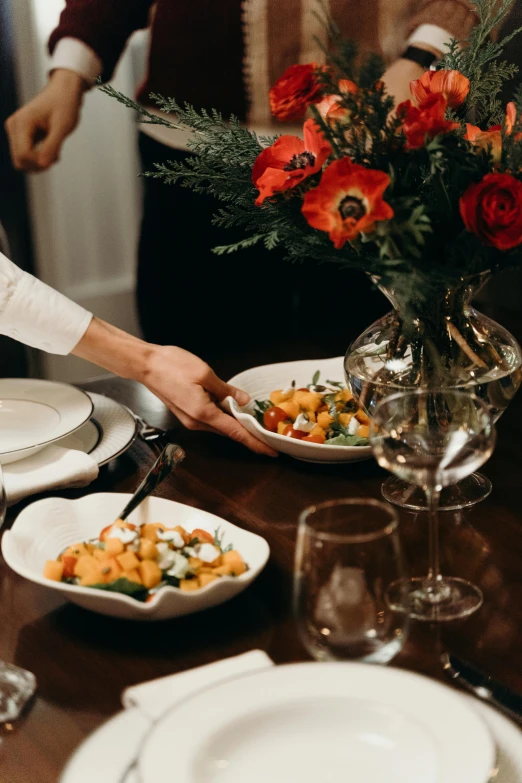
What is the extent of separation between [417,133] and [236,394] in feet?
1.91

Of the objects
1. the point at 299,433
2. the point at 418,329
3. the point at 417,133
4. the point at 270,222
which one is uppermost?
the point at 417,133

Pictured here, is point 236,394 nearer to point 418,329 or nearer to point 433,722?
point 418,329

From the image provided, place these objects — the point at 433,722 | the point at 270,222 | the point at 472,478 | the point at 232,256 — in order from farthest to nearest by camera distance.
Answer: the point at 232,256
the point at 472,478
the point at 270,222
the point at 433,722

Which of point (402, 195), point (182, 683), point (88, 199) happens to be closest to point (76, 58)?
point (88, 199)

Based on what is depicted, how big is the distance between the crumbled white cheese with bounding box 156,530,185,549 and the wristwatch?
202 cm

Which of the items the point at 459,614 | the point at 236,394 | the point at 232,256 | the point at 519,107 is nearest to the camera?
the point at 459,614

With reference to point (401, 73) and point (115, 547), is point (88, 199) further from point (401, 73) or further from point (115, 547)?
point (115, 547)

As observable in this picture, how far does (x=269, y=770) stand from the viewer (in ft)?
2.20

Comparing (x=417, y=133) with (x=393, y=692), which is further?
(x=417, y=133)

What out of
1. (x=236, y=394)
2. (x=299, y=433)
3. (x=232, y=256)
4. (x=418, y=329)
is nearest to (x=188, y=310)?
(x=232, y=256)

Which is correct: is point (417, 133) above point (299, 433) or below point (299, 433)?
above

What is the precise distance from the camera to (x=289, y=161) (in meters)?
1.07

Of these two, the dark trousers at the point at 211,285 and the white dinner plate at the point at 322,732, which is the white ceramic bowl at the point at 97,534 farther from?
the dark trousers at the point at 211,285

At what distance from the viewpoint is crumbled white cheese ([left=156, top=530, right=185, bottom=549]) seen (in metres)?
0.94
